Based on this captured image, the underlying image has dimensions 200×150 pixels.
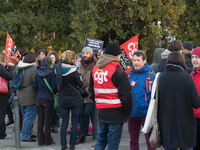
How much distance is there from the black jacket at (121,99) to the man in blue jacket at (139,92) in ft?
1.28

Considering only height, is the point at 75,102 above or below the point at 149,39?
below

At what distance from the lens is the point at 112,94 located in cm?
404

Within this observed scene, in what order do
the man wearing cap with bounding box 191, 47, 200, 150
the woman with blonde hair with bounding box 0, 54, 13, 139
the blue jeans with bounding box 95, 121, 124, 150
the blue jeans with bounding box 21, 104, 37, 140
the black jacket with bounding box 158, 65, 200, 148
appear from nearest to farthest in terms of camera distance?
the black jacket with bounding box 158, 65, 200, 148 < the man wearing cap with bounding box 191, 47, 200, 150 < the blue jeans with bounding box 95, 121, 124, 150 < the blue jeans with bounding box 21, 104, 37, 140 < the woman with blonde hair with bounding box 0, 54, 13, 139

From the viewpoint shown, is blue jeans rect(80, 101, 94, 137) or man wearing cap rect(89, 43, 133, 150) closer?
man wearing cap rect(89, 43, 133, 150)

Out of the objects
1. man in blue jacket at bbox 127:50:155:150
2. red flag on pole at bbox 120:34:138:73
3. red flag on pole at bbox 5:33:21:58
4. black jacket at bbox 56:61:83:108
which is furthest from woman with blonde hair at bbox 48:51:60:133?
red flag on pole at bbox 5:33:21:58

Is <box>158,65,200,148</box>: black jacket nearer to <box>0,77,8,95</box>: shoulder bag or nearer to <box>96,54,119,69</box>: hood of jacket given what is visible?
<box>96,54,119,69</box>: hood of jacket

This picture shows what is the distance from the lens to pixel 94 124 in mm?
6445

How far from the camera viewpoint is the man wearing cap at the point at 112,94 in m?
3.97

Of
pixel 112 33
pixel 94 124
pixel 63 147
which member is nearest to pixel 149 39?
pixel 112 33

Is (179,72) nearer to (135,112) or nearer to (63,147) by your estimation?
(135,112)

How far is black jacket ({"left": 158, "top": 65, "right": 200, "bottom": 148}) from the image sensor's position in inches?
137

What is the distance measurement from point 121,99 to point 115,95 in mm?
118

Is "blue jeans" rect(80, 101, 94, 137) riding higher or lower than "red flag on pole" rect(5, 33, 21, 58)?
lower

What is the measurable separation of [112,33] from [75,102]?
432 inches
